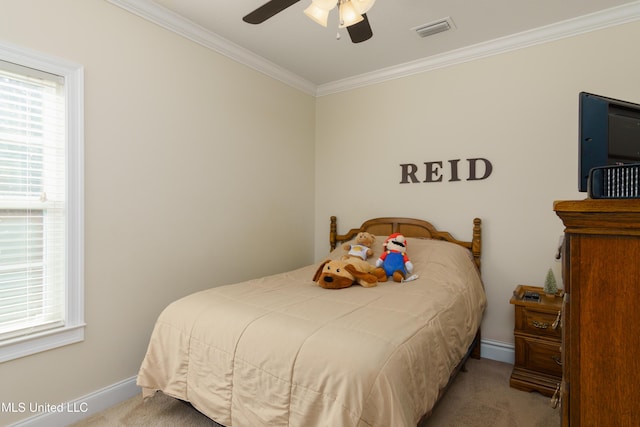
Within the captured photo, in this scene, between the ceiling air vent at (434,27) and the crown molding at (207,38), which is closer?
the crown molding at (207,38)

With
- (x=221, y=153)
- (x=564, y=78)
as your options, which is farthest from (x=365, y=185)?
(x=564, y=78)

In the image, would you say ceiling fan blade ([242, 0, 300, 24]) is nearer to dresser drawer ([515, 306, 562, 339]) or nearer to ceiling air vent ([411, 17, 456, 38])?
ceiling air vent ([411, 17, 456, 38])

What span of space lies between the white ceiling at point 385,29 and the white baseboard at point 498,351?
8.13 ft

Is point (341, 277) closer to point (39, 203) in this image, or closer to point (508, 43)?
point (39, 203)

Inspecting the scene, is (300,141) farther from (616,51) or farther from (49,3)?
(616,51)

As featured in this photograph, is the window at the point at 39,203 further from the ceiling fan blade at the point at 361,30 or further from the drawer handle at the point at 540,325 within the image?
the drawer handle at the point at 540,325

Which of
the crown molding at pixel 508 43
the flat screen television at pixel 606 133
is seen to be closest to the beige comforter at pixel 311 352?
the flat screen television at pixel 606 133

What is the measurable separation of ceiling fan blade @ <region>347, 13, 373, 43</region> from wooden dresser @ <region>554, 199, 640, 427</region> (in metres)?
1.63

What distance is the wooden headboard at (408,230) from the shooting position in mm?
2881

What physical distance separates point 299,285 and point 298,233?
1319 millimetres

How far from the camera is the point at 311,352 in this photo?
4.59 feet

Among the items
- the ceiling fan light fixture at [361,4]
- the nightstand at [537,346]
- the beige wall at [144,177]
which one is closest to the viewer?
the ceiling fan light fixture at [361,4]

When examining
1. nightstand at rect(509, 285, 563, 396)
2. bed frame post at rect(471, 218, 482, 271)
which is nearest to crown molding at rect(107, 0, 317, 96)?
bed frame post at rect(471, 218, 482, 271)

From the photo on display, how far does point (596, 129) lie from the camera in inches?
38.9
